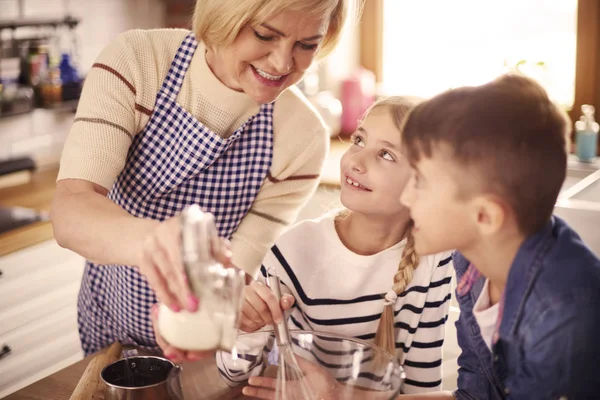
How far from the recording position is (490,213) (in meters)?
0.87

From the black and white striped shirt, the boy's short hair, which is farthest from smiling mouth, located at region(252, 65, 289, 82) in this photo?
the boy's short hair

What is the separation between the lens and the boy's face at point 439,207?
35.0 inches

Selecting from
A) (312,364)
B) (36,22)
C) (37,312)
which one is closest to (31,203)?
(37,312)

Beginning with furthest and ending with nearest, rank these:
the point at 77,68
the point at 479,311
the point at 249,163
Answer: the point at 77,68, the point at 249,163, the point at 479,311

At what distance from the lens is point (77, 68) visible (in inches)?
111

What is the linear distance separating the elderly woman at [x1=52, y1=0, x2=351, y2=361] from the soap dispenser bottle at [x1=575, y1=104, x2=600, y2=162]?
1264 millimetres

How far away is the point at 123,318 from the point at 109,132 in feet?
1.50

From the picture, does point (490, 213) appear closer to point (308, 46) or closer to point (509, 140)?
point (509, 140)

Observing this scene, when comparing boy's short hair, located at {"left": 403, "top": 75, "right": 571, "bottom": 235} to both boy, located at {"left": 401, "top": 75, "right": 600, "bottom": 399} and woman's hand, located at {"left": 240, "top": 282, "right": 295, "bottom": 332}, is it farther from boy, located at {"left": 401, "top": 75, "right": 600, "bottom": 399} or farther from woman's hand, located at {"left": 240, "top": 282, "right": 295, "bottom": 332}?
woman's hand, located at {"left": 240, "top": 282, "right": 295, "bottom": 332}

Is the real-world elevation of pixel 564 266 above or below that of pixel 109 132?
below

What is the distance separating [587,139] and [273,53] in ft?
5.03

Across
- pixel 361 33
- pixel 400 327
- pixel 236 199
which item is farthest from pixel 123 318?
pixel 361 33

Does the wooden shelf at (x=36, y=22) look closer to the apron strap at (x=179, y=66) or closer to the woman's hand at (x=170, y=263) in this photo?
the apron strap at (x=179, y=66)

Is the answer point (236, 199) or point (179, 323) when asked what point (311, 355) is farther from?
point (236, 199)
